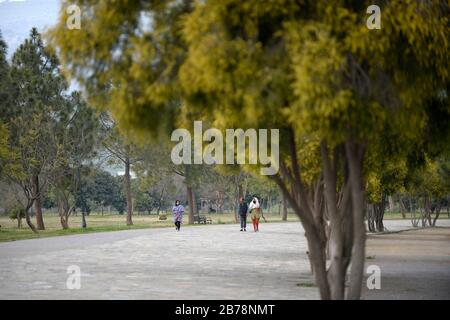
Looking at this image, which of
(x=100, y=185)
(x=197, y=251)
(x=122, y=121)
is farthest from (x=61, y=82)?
(x=100, y=185)

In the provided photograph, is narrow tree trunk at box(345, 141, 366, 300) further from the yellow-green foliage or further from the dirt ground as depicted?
the dirt ground

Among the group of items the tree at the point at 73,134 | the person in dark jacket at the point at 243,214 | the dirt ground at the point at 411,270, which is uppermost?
the tree at the point at 73,134

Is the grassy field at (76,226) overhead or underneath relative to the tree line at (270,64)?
underneath

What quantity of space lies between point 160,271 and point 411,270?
6.85 m

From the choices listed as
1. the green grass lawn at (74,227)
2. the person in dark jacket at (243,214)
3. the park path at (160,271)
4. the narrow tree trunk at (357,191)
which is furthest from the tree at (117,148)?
the narrow tree trunk at (357,191)

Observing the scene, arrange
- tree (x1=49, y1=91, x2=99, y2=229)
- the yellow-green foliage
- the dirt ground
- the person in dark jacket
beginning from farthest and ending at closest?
1. the person in dark jacket
2. tree (x1=49, y1=91, x2=99, y2=229)
3. the dirt ground
4. the yellow-green foliage

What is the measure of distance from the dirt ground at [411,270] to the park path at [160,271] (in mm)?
155

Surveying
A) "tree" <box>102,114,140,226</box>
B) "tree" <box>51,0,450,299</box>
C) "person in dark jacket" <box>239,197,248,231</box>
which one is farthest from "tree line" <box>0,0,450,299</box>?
"tree" <box>102,114,140,226</box>

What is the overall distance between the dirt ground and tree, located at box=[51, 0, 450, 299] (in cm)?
583

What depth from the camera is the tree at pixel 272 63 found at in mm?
9023

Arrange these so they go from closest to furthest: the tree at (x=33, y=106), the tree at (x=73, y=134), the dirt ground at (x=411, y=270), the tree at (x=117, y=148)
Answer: the dirt ground at (x=411, y=270) → the tree at (x=33, y=106) → the tree at (x=73, y=134) → the tree at (x=117, y=148)

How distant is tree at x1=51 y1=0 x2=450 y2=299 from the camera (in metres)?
9.02

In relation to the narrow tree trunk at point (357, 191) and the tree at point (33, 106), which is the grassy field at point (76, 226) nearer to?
the tree at point (33, 106)

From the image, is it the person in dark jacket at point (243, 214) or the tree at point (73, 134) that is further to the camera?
the person in dark jacket at point (243, 214)
